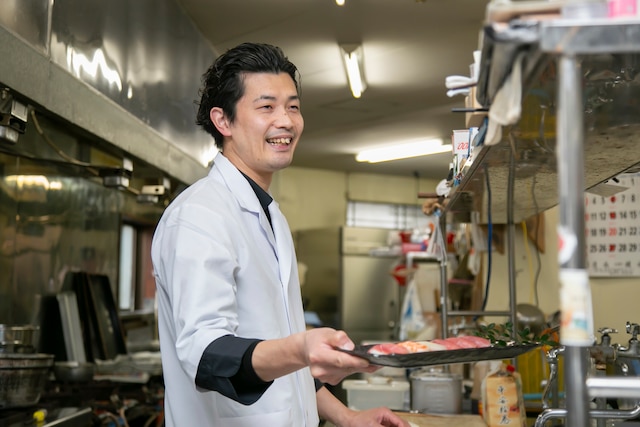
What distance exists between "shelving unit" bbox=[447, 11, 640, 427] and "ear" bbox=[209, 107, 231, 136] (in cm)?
67

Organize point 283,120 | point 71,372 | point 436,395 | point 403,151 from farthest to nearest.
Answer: point 403,151 → point 71,372 → point 436,395 → point 283,120

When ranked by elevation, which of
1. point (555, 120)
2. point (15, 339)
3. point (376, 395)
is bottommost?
point (376, 395)

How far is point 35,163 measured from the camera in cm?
412

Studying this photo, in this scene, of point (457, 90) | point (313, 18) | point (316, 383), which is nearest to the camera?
point (457, 90)

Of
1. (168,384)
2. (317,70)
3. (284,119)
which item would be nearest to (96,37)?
(284,119)

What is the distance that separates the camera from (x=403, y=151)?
9.85m

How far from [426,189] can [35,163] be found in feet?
27.4

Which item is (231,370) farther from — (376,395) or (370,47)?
(370,47)

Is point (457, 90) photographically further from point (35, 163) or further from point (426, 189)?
point (426, 189)

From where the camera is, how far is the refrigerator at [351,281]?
10617 millimetres

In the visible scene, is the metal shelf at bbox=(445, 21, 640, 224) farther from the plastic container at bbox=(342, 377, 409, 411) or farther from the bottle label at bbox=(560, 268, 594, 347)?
the plastic container at bbox=(342, 377, 409, 411)

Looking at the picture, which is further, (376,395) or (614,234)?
(376,395)

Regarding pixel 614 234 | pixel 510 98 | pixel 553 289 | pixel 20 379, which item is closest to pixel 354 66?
pixel 553 289

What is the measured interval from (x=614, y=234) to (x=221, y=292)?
2.84 meters
